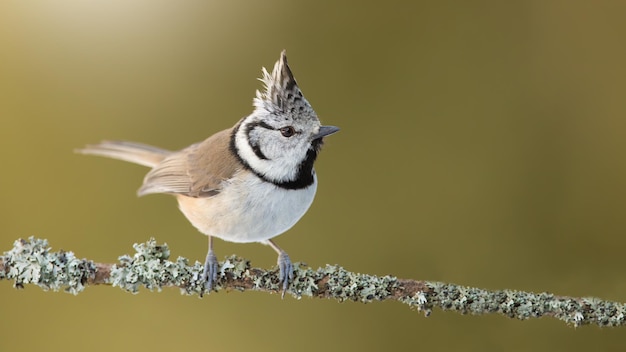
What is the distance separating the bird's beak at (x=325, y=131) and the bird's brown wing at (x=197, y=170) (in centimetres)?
29

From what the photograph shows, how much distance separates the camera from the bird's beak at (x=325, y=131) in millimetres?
1393

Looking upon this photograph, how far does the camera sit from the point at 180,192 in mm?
1780

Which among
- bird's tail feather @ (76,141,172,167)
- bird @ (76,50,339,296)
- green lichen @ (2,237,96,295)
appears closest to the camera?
green lichen @ (2,237,96,295)

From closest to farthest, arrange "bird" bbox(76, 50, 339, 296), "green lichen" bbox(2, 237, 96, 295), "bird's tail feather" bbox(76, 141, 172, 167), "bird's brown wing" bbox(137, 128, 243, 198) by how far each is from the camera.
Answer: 1. "green lichen" bbox(2, 237, 96, 295)
2. "bird" bbox(76, 50, 339, 296)
3. "bird's brown wing" bbox(137, 128, 243, 198)
4. "bird's tail feather" bbox(76, 141, 172, 167)

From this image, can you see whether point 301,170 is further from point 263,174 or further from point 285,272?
point 285,272

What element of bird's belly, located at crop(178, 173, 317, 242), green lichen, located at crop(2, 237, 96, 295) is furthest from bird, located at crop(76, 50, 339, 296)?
green lichen, located at crop(2, 237, 96, 295)

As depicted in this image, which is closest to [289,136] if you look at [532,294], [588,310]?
[532,294]

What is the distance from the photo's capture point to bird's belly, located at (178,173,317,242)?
1.46 m

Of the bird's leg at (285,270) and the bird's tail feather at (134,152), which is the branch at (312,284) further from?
the bird's tail feather at (134,152)

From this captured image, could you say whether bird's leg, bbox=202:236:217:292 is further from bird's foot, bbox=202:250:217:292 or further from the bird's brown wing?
the bird's brown wing

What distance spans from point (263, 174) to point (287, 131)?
0.50 feet

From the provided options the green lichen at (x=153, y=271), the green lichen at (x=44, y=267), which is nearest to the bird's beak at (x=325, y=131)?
the green lichen at (x=153, y=271)

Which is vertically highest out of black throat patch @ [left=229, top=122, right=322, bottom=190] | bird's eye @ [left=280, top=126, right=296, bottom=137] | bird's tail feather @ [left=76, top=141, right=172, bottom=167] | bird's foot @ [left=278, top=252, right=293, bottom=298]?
bird's tail feather @ [left=76, top=141, right=172, bottom=167]

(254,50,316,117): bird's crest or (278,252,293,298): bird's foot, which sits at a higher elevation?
(254,50,316,117): bird's crest
